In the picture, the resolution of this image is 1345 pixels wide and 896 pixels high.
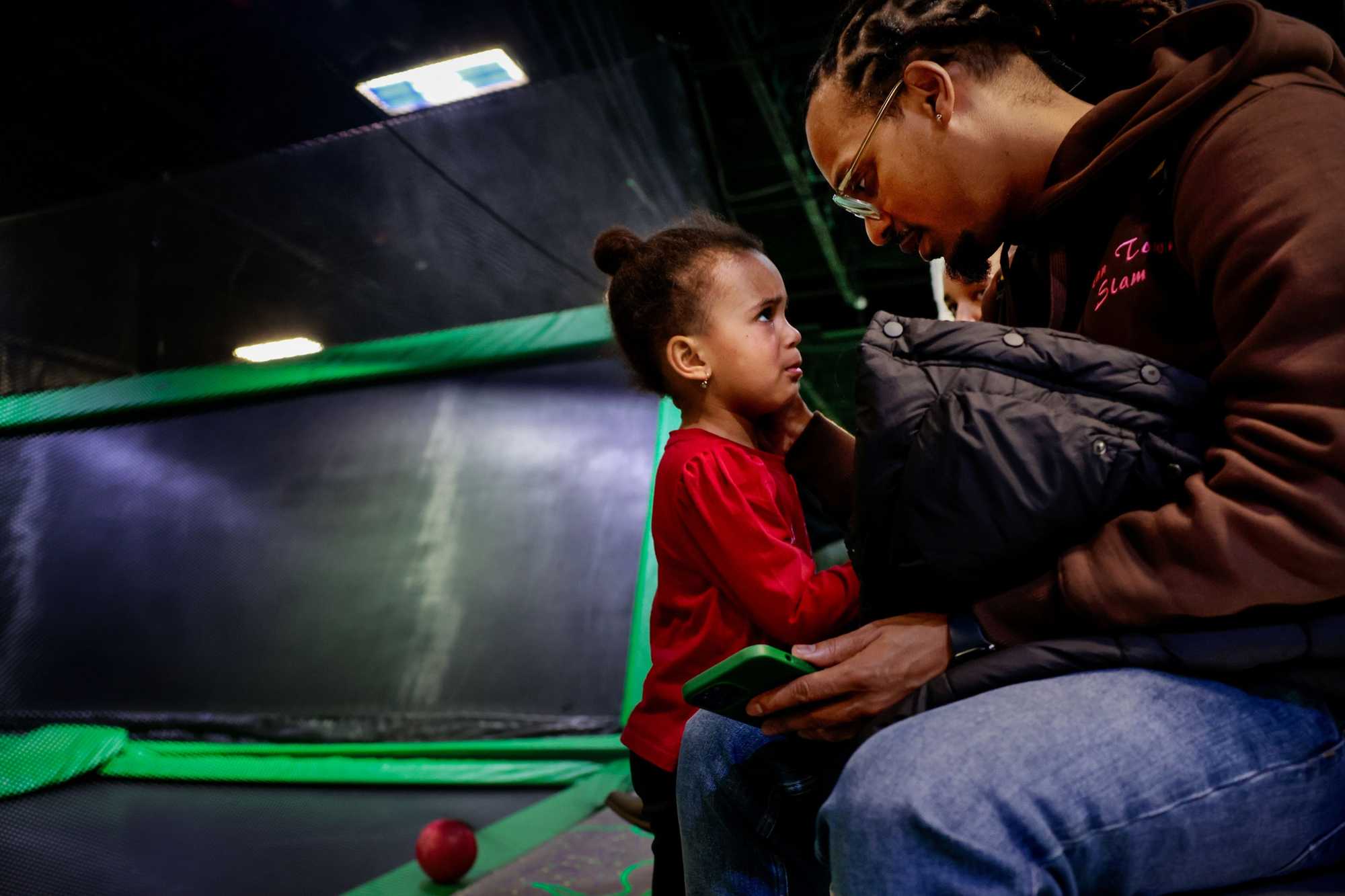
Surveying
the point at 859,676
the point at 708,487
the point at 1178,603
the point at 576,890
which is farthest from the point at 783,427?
the point at 576,890

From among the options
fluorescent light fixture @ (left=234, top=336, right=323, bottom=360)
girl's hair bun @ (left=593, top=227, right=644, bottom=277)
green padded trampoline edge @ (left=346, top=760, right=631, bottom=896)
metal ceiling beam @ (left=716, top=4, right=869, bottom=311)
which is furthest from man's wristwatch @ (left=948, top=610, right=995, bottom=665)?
metal ceiling beam @ (left=716, top=4, right=869, bottom=311)

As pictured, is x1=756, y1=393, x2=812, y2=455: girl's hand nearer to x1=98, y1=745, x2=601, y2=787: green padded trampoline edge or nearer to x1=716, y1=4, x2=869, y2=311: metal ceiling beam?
x1=98, y1=745, x2=601, y2=787: green padded trampoline edge

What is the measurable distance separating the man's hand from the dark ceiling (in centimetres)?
220

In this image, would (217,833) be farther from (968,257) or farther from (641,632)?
(968,257)

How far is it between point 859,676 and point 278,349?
349 centimetres

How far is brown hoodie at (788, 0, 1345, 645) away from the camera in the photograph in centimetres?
48

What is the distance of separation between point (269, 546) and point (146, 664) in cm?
75

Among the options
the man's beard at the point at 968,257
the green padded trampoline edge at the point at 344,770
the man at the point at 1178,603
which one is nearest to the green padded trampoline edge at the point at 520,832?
the green padded trampoline edge at the point at 344,770

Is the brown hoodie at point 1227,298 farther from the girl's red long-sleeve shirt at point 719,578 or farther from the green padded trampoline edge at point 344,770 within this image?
the green padded trampoline edge at point 344,770

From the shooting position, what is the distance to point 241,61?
249 centimetres

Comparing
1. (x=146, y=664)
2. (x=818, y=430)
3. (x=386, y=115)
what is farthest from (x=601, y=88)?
(x=146, y=664)

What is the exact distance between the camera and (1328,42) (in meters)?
0.62

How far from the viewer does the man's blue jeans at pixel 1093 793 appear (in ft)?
1.55

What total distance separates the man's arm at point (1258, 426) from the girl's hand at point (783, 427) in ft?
2.05
